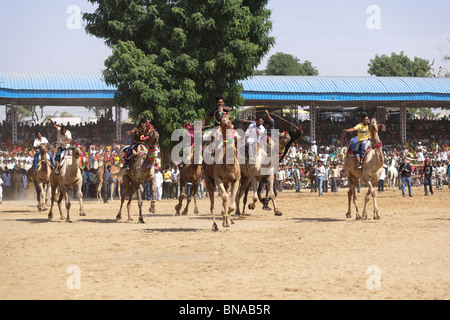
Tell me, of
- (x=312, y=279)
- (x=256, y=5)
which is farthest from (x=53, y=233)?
(x=256, y=5)

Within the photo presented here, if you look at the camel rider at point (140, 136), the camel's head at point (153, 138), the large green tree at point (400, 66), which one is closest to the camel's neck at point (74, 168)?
the camel rider at point (140, 136)

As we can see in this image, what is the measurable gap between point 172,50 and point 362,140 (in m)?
16.4

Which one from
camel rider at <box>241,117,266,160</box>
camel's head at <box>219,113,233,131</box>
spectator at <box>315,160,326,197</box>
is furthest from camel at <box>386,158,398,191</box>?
camel's head at <box>219,113,233,131</box>

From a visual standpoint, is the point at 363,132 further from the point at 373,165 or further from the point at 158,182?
the point at 158,182

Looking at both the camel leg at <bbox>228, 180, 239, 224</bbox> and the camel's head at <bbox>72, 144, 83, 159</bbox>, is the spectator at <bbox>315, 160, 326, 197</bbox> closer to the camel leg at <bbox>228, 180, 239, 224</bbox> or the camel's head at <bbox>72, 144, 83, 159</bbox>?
the camel's head at <bbox>72, 144, 83, 159</bbox>

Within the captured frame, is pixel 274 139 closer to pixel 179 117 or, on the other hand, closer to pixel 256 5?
pixel 179 117

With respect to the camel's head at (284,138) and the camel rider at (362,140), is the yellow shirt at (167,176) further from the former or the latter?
the camel rider at (362,140)

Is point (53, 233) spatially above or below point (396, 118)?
below

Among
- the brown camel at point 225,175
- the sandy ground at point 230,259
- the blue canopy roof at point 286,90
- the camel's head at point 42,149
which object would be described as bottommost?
the sandy ground at point 230,259

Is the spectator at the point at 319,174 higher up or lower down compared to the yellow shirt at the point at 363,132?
lower down

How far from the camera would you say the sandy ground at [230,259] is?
8.92 metres

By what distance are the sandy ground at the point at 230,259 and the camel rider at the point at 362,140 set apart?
6.29 ft

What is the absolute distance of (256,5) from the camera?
34.4m
